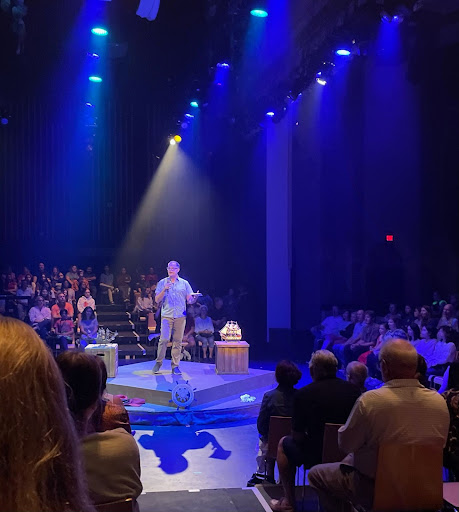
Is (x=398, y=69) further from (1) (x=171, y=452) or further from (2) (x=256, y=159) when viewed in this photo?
Result: (1) (x=171, y=452)

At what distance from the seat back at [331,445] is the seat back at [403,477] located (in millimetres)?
623

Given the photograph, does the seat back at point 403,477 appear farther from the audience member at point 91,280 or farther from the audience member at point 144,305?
the audience member at point 91,280

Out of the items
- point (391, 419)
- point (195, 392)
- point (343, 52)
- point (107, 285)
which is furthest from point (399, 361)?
point (107, 285)

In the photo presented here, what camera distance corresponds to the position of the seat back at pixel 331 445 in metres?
3.23

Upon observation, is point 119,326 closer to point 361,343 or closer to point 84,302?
point 84,302

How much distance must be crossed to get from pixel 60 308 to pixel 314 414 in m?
8.64

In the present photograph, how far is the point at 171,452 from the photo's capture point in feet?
18.2

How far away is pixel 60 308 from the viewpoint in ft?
36.4

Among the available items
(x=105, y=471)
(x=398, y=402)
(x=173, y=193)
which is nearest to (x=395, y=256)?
(x=173, y=193)

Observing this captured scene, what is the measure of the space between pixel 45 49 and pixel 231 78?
Answer: 3.89 m

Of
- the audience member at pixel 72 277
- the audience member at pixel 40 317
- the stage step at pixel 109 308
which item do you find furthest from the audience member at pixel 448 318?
the audience member at pixel 72 277

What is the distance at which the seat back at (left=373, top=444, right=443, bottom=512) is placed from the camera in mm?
2615

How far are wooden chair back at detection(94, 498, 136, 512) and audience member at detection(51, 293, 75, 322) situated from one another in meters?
9.26

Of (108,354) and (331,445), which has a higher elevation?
(331,445)
